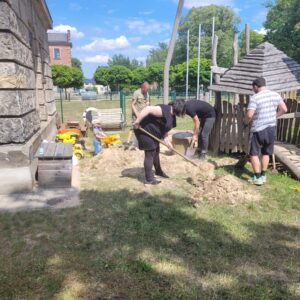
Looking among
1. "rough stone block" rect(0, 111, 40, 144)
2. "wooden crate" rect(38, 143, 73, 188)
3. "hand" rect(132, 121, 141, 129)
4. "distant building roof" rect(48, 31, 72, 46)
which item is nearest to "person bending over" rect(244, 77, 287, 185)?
"hand" rect(132, 121, 141, 129)

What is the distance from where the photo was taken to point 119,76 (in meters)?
53.3

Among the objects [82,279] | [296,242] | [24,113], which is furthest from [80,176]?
[296,242]

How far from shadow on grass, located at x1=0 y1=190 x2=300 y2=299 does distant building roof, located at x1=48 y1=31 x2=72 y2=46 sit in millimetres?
65999

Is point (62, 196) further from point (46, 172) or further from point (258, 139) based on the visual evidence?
point (258, 139)

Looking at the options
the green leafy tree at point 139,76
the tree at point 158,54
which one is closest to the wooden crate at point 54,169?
the green leafy tree at point 139,76

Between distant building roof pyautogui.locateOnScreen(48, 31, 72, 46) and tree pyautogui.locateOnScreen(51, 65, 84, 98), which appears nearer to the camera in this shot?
tree pyautogui.locateOnScreen(51, 65, 84, 98)

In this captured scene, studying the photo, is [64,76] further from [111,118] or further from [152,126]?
[152,126]

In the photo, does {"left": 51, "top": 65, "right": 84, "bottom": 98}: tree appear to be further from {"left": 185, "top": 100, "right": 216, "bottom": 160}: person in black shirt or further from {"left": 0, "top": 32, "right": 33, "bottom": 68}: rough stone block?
{"left": 0, "top": 32, "right": 33, "bottom": 68}: rough stone block

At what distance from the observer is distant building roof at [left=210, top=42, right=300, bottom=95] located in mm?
7305

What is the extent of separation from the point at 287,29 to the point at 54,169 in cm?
4700

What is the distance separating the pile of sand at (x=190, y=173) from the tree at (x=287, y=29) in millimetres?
39265

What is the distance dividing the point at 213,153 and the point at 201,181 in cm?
261

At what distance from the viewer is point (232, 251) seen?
336cm

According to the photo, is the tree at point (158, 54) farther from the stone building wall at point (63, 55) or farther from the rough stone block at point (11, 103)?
the rough stone block at point (11, 103)
